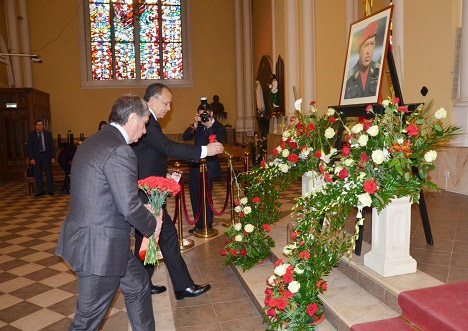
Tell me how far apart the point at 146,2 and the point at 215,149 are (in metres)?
14.6

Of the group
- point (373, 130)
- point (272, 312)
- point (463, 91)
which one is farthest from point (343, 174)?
point (463, 91)

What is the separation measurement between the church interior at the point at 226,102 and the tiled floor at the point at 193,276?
2 cm

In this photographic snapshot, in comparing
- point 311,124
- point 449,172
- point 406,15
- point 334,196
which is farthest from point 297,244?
point 406,15

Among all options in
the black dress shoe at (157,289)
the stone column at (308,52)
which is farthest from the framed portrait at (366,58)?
the stone column at (308,52)

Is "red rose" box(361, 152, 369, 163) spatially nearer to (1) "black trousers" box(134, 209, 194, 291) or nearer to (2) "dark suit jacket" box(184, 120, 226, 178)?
(1) "black trousers" box(134, 209, 194, 291)

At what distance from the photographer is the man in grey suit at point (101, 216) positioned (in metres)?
2.38

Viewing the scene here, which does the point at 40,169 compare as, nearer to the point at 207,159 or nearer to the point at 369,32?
the point at 207,159

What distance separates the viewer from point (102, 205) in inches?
95.4

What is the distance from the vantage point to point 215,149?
3652 mm

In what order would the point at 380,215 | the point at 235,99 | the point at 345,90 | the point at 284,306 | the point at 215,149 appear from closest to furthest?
the point at 284,306, the point at 380,215, the point at 215,149, the point at 345,90, the point at 235,99

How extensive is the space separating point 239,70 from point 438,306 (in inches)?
580

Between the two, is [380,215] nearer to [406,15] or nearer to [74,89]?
[406,15]

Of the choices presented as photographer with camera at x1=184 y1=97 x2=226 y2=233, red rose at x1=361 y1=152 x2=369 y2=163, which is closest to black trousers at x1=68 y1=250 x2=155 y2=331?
red rose at x1=361 y1=152 x2=369 y2=163

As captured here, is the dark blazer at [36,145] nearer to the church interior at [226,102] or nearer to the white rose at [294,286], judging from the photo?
the church interior at [226,102]
